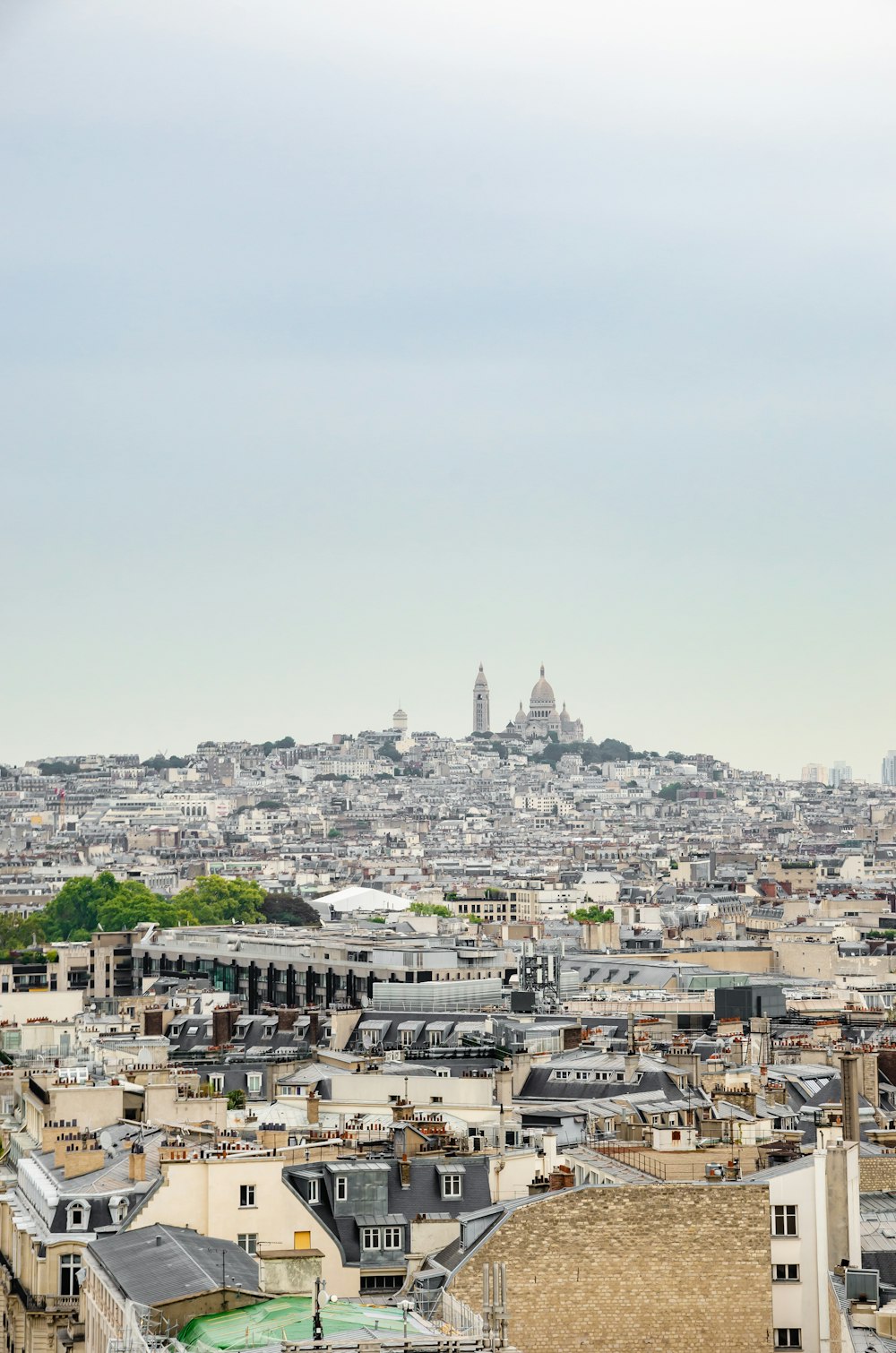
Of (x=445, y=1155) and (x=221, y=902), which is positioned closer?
(x=445, y=1155)

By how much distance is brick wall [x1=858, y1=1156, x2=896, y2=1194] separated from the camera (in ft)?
86.6

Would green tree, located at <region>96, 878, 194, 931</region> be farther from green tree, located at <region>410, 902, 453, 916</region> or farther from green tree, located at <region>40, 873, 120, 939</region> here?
green tree, located at <region>410, 902, 453, 916</region>

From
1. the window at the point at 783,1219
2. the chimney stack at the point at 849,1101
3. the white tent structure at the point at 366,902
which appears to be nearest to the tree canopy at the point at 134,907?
the white tent structure at the point at 366,902

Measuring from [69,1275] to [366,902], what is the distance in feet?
323

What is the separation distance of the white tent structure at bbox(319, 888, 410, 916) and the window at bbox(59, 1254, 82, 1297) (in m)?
92.3

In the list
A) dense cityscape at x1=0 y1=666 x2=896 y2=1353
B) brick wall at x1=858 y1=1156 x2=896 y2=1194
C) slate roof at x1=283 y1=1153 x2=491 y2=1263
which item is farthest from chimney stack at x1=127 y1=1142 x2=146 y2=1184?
brick wall at x1=858 y1=1156 x2=896 y2=1194

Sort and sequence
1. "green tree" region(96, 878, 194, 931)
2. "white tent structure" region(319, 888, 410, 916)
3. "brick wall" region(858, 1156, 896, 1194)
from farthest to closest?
"white tent structure" region(319, 888, 410, 916)
"green tree" region(96, 878, 194, 931)
"brick wall" region(858, 1156, 896, 1194)

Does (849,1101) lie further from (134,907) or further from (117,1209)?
(134,907)

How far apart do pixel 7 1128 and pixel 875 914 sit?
8628cm

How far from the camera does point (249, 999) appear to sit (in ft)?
230

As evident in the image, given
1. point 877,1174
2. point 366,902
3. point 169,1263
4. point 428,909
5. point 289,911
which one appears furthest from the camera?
point 366,902

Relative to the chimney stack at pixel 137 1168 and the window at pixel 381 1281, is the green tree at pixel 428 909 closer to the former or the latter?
the chimney stack at pixel 137 1168

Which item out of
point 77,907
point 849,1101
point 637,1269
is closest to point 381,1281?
point 637,1269

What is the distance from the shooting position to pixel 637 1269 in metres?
17.9
